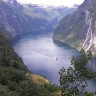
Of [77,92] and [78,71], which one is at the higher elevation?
[78,71]

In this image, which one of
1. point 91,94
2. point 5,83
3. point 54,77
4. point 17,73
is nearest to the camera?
point 91,94

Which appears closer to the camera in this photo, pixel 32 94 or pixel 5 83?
pixel 32 94

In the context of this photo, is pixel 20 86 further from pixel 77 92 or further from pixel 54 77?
pixel 54 77

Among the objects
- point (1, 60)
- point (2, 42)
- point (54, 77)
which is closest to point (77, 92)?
point (1, 60)

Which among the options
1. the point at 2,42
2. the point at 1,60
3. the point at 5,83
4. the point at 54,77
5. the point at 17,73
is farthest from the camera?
the point at 54,77

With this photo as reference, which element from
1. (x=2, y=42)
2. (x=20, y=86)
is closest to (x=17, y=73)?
(x=20, y=86)

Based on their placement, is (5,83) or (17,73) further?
(17,73)

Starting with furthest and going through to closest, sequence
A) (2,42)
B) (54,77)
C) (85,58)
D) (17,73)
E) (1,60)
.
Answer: (54,77), (2,42), (1,60), (17,73), (85,58)

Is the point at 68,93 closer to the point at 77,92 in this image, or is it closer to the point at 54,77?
the point at 77,92

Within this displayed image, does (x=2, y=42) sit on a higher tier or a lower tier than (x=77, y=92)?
higher
